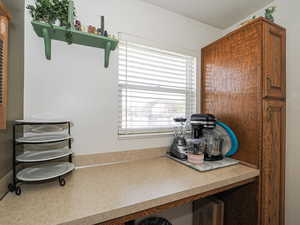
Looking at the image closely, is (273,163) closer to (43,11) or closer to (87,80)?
(87,80)

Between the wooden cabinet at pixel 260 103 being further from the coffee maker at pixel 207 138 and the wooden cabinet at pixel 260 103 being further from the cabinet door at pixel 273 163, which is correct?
the coffee maker at pixel 207 138

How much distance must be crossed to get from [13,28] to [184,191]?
56.0 inches

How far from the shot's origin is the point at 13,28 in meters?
0.87

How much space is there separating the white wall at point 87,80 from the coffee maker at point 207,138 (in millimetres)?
413

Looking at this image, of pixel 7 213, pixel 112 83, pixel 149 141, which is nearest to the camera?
pixel 7 213

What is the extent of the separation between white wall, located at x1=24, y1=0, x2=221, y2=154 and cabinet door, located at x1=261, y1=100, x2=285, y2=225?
949mm

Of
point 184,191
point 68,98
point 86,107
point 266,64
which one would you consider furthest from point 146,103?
point 266,64

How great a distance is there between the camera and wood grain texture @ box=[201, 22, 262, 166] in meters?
1.14

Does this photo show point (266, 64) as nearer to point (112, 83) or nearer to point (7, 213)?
point (112, 83)

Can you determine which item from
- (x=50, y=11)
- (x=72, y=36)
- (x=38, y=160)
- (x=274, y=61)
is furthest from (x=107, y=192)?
(x=274, y=61)

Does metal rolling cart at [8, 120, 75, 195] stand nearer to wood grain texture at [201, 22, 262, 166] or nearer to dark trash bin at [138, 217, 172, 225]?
dark trash bin at [138, 217, 172, 225]

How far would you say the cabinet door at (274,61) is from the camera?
3.68 feet

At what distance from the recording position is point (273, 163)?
1184 mm

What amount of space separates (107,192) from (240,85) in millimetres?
1337
